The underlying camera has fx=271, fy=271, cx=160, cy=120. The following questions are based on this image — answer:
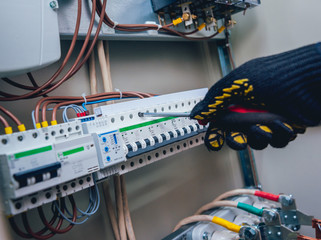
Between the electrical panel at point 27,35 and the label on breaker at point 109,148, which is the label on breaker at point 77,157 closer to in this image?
the label on breaker at point 109,148

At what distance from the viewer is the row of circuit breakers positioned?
665 mm

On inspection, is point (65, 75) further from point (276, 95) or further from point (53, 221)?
point (276, 95)

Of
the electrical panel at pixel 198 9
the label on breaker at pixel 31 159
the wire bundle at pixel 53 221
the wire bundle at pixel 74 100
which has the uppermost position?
the electrical panel at pixel 198 9

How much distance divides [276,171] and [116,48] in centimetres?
115

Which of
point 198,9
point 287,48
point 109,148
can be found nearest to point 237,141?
point 109,148

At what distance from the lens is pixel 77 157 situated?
2.47ft

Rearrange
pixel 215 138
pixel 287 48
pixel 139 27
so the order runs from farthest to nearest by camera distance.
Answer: pixel 287 48 → pixel 139 27 → pixel 215 138

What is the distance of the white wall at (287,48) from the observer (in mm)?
1400

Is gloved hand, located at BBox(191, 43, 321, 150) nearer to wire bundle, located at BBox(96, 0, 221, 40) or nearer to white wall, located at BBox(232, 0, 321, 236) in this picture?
wire bundle, located at BBox(96, 0, 221, 40)

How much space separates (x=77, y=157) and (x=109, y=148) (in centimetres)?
11

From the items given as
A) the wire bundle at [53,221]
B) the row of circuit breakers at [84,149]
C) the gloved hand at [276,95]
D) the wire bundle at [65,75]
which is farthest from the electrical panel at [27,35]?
the gloved hand at [276,95]

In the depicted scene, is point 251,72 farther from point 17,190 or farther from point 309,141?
point 309,141

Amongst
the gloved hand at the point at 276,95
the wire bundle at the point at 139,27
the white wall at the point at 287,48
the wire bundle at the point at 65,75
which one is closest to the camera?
the gloved hand at the point at 276,95

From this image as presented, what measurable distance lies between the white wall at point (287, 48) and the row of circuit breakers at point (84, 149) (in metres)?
0.71
